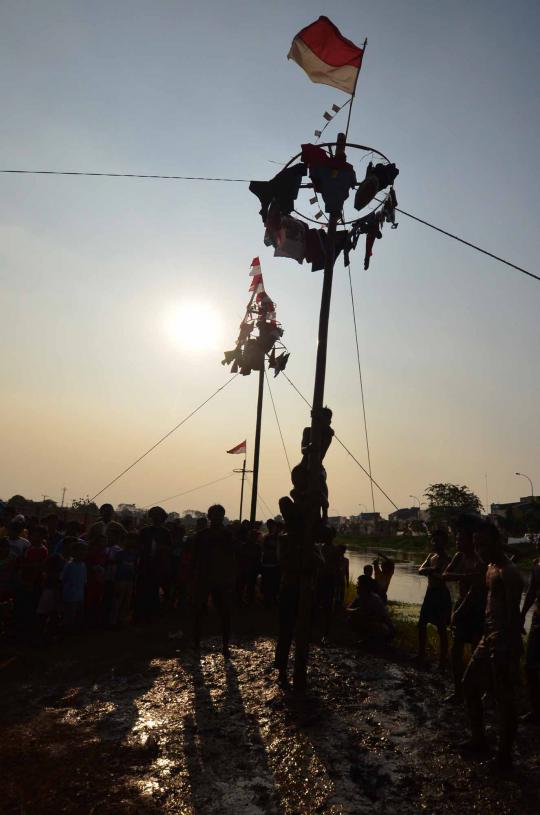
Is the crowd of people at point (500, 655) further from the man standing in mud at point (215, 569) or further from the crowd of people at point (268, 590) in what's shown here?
the man standing in mud at point (215, 569)

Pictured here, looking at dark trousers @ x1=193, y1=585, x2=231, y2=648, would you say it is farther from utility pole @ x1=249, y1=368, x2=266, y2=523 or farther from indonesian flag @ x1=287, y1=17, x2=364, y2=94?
utility pole @ x1=249, y1=368, x2=266, y2=523

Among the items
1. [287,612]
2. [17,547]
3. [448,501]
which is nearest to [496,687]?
[287,612]

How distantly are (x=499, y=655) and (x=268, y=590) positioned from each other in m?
Result: 8.86

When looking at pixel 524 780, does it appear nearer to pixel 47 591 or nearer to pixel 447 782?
pixel 447 782

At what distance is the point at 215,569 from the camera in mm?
8242

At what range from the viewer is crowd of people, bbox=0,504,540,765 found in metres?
4.79

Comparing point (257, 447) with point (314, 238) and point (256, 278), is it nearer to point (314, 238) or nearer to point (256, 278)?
point (256, 278)

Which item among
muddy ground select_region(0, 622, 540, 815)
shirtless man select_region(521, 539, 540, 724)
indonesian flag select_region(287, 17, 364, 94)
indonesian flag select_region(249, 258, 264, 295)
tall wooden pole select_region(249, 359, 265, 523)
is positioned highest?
indonesian flag select_region(249, 258, 264, 295)

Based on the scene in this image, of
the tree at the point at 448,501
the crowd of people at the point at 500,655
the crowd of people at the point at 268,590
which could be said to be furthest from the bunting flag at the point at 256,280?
the tree at the point at 448,501

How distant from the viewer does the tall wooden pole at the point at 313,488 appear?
655 centimetres

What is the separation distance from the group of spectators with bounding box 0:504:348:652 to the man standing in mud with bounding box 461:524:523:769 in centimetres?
367

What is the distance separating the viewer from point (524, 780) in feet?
14.2

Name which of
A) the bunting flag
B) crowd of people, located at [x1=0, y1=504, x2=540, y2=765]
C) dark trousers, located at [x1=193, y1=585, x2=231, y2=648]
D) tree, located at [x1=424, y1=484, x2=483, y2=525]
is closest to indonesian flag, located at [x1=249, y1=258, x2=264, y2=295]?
the bunting flag

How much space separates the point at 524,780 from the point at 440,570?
3.67m
